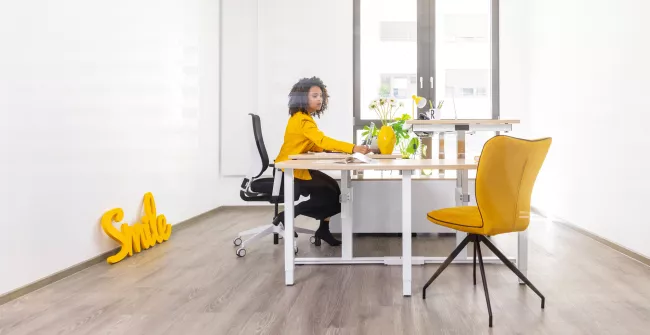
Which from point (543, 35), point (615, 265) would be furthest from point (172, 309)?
point (543, 35)

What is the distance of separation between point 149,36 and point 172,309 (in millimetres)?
2671

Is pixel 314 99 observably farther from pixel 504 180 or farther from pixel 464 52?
pixel 464 52

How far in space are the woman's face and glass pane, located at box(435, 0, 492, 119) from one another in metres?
3.04

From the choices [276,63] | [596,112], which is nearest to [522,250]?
[596,112]

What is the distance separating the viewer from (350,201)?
11.4 feet

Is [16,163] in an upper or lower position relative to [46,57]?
lower

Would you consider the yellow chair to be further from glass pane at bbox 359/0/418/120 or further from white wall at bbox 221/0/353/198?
glass pane at bbox 359/0/418/120

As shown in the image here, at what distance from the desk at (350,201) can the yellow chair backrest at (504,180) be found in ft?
1.21

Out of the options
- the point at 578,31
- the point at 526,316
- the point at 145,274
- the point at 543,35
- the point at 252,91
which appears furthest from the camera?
the point at 252,91

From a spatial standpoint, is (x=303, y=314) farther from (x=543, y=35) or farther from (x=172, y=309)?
(x=543, y=35)

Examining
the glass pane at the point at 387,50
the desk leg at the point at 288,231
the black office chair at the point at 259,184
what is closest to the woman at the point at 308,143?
the black office chair at the point at 259,184

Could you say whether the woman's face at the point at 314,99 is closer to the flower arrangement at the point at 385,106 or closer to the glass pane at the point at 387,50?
the flower arrangement at the point at 385,106

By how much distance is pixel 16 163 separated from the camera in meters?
2.74

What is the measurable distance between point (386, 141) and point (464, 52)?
140 inches
